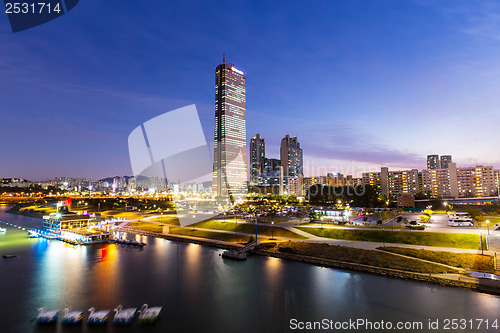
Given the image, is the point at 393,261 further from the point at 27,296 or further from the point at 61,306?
the point at 27,296

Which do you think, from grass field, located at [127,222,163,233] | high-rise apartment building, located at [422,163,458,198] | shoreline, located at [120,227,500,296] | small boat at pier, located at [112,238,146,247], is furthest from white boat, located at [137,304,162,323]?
high-rise apartment building, located at [422,163,458,198]

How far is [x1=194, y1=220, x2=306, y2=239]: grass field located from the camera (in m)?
32.7

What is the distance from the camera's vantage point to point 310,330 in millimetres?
14227

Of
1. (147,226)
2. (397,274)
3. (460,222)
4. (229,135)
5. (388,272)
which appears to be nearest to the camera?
(397,274)

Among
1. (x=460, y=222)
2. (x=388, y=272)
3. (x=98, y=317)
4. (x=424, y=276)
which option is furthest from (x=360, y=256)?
(x=98, y=317)

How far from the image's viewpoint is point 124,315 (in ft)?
50.2

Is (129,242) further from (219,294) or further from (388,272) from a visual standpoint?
(388,272)

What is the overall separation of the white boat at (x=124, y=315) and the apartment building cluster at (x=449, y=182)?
8087cm

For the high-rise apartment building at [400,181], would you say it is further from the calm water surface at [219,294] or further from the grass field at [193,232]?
the calm water surface at [219,294]

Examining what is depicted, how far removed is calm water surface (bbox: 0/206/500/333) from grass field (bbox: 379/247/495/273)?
3.39 m

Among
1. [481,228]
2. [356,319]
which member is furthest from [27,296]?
[481,228]

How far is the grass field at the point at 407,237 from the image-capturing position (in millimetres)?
24031

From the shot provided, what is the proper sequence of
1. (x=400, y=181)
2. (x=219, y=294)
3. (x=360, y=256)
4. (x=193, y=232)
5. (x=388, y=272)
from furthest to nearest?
(x=400, y=181), (x=193, y=232), (x=360, y=256), (x=388, y=272), (x=219, y=294)

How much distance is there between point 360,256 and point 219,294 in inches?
479
